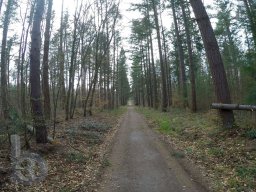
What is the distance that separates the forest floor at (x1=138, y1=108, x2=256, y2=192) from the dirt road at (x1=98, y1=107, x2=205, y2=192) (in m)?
0.56

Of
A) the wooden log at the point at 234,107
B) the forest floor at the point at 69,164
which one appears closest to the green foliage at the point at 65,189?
the forest floor at the point at 69,164

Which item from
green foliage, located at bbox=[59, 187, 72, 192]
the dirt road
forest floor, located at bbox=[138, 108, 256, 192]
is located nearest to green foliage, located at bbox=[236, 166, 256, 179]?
forest floor, located at bbox=[138, 108, 256, 192]

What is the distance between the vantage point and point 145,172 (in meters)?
8.55

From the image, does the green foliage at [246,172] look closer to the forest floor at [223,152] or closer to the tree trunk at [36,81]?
the forest floor at [223,152]

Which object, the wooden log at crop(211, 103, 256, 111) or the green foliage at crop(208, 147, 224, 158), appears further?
the wooden log at crop(211, 103, 256, 111)

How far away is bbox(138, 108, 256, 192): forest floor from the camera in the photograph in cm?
717

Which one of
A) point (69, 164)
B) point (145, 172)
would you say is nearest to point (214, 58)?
point (145, 172)

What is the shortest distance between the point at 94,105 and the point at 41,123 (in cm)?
2282

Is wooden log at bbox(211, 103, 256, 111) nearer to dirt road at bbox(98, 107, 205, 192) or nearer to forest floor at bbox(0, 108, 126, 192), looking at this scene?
dirt road at bbox(98, 107, 205, 192)

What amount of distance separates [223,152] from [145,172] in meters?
2.69

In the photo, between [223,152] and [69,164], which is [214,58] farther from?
[69,164]

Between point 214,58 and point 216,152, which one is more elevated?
point 214,58

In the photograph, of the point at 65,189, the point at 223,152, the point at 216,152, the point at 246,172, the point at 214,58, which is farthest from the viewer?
the point at 214,58

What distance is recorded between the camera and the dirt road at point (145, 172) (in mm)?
7277
